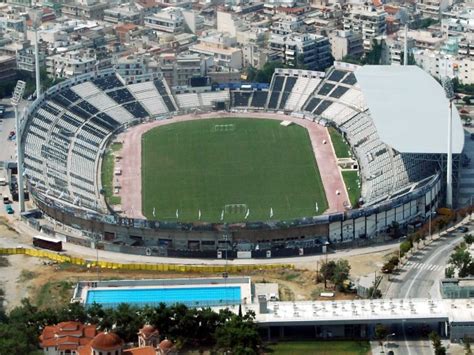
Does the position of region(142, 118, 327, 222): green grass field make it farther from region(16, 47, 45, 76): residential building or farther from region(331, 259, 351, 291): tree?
region(16, 47, 45, 76): residential building

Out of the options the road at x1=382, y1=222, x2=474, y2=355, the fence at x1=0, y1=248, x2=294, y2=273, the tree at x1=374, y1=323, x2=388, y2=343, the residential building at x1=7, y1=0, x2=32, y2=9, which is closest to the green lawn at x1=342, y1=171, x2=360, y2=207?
the road at x1=382, y1=222, x2=474, y2=355

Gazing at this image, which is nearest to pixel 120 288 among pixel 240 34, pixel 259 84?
pixel 259 84

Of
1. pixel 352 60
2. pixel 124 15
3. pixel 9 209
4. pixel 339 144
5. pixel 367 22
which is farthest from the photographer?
pixel 124 15

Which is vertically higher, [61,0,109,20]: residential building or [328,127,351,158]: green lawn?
[61,0,109,20]: residential building

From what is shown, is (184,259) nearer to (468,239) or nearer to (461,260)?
(461,260)

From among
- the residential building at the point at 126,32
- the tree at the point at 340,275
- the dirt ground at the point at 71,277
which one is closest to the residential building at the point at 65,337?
the dirt ground at the point at 71,277

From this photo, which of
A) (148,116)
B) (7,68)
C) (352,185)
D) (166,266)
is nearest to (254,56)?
(148,116)

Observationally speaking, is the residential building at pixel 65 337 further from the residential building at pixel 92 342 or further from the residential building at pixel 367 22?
the residential building at pixel 367 22
